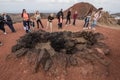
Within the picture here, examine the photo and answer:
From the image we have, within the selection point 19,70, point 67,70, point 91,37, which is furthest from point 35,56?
point 91,37

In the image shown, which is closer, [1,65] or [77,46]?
[1,65]

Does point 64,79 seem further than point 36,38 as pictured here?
No

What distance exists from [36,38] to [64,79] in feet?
13.4

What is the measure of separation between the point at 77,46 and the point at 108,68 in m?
2.50

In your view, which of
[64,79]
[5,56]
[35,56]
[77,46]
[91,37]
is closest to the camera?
[64,79]

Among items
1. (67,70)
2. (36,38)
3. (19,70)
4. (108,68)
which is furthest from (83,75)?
(36,38)

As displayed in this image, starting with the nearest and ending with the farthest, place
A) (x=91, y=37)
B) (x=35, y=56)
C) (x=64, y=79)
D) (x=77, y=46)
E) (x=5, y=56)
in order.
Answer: (x=64, y=79)
(x=35, y=56)
(x=5, y=56)
(x=77, y=46)
(x=91, y=37)

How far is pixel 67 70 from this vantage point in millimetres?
9148

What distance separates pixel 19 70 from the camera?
9.17m

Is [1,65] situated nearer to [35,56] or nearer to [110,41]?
[35,56]

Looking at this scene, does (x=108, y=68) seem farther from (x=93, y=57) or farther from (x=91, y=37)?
(x=91, y=37)

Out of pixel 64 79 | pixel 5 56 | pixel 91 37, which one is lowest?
pixel 64 79

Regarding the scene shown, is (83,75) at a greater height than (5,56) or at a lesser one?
lesser

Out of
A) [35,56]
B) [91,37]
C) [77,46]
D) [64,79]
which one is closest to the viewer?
[64,79]
